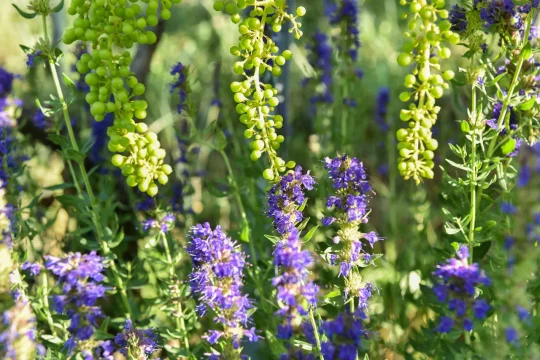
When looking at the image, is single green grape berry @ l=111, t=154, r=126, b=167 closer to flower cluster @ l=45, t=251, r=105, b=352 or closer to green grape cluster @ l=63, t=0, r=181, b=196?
green grape cluster @ l=63, t=0, r=181, b=196

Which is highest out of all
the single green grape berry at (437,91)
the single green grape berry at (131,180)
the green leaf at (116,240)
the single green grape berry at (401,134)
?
the single green grape berry at (437,91)

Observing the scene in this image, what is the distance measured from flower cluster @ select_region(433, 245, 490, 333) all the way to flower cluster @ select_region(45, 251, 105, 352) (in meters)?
1.03

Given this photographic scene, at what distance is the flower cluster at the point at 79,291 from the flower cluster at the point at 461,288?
1035mm

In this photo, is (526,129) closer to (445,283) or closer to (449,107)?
(445,283)

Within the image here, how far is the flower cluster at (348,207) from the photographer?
6.88 feet

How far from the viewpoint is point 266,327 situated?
2809 millimetres

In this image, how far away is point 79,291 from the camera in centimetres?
194

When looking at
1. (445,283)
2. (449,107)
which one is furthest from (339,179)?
(449,107)

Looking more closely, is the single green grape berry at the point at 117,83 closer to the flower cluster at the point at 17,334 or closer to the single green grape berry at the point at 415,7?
the flower cluster at the point at 17,334

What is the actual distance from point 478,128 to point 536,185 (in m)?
0.58

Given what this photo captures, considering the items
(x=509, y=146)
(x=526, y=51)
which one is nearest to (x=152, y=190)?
(x=509, y=146)

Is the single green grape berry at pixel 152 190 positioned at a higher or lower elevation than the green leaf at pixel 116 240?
higher

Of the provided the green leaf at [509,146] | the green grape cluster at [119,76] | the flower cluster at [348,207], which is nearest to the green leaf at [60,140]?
the green grape cluster at [119,76]

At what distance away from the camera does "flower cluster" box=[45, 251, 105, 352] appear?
1943mm
